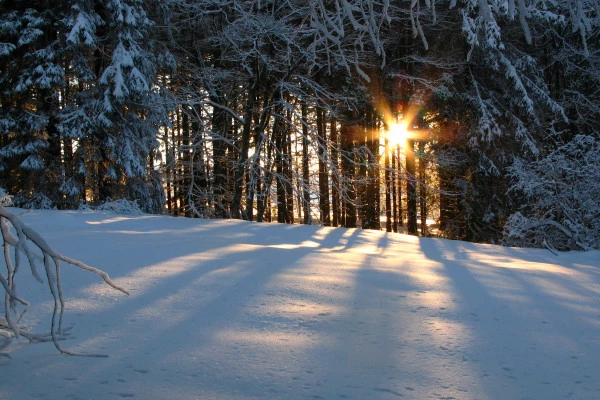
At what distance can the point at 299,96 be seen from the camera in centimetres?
1337

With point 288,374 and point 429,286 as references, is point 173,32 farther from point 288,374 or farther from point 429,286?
point 288,374

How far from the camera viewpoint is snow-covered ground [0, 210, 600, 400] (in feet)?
6.68

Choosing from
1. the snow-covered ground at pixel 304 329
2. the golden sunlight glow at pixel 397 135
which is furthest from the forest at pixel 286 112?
the snow-covered ground at pixel 304 329

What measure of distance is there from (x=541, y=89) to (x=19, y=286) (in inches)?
660

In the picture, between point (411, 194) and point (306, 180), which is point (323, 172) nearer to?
point (306, 180)

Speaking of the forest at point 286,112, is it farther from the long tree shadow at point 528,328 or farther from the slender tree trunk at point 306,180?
the long tree shadow at point 528,328

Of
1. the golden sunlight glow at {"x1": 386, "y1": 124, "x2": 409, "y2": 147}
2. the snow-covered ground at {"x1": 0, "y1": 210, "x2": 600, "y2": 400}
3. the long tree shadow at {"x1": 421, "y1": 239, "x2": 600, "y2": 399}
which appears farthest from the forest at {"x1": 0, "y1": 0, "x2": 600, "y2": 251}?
the snow-covered ground at {"x1": 0, "y1": 210, "x2": 600, "y2": 400}

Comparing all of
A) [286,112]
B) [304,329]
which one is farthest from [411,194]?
[304,329]

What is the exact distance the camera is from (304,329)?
105 inches

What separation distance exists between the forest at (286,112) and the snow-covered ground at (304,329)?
5.74 meters

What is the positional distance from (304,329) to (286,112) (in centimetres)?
1408

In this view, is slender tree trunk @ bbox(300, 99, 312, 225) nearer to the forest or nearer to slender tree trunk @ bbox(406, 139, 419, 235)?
the forest

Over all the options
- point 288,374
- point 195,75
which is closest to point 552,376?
point 288,374

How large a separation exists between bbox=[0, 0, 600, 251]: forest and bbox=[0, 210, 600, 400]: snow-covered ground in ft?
18.8
